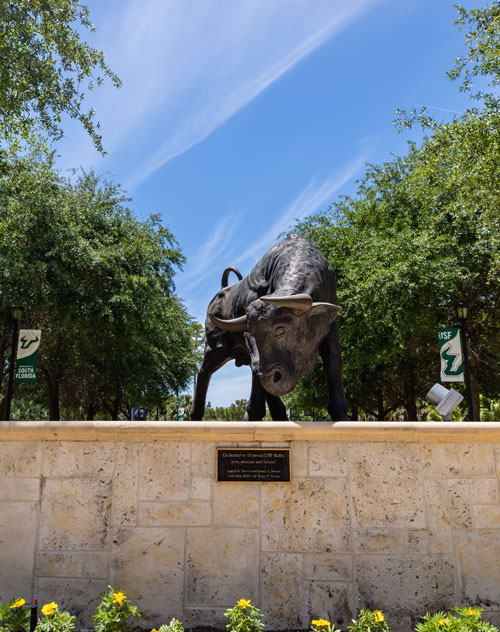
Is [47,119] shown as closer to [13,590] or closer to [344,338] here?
[13,590]

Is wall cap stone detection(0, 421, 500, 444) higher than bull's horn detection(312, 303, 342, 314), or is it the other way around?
bull's horn detection(312, 303, 342, 314)

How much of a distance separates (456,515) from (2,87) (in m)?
10.3

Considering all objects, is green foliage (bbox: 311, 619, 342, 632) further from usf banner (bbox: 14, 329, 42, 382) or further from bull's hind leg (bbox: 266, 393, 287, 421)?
usf banner (bbox: 14, 329, 42, 382)

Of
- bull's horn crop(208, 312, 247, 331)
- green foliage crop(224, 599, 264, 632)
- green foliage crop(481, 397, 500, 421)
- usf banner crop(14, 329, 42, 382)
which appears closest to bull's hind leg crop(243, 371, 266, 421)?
bull's horn crop(208, 312, 247, 331)

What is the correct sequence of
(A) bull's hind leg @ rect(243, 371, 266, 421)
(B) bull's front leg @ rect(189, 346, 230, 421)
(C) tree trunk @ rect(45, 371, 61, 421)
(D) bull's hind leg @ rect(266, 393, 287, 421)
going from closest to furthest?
1. (A) bull's hind leg @ rect(243, 371, 266, 421)
2. (D) bull's hind leg @ rect(266, 393, 287, 421)
3. (B) bull's front leg @ rect(189, 346, 230, 421)
4. (C) tree trunk @ rect(45, 371, 61, 421)

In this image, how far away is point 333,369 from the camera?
6023mm

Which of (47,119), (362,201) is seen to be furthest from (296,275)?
(362,201)

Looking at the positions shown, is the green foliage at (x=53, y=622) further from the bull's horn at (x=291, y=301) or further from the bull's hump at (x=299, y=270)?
the bull's hump at (x=299, y=270)

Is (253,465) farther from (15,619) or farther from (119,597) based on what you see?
(15,619)

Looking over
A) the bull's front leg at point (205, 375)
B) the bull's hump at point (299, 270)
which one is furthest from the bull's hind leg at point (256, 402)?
the bull's hump at point (299, 270)

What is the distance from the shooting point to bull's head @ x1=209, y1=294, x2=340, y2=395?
5.32 metres

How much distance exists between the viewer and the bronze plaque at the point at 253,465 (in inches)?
202

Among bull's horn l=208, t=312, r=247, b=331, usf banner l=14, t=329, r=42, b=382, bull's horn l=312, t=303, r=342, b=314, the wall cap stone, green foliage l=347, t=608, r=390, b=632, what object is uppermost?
usf banner l=14, t=329, r=42, b=382

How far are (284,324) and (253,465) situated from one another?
1.40 m
